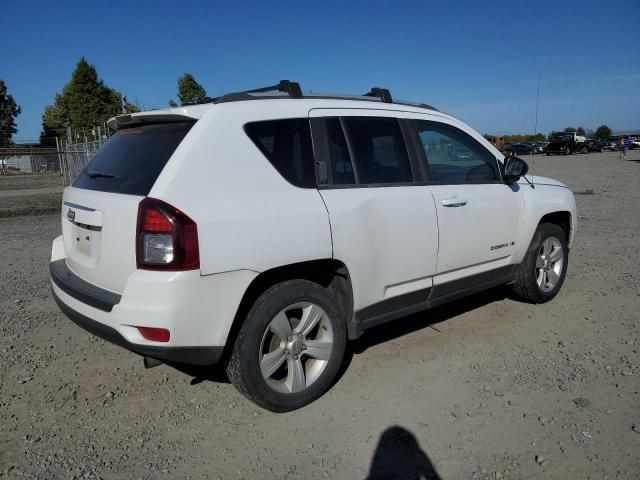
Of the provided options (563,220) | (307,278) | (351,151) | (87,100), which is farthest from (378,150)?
(87,100)

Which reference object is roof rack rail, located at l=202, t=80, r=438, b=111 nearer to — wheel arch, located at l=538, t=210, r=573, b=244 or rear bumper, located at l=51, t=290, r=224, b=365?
rear bumper, located at l=51, t=290, r=224, b=365

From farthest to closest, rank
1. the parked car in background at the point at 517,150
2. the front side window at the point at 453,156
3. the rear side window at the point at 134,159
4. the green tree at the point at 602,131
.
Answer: the green tree at the point at 602,131 → the parked car in background at the point at 517,150 → the front side window at the point at 453,156 → the rear side window at the point at 134,159

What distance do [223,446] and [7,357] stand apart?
2.17 metres

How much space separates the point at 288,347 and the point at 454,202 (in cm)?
167

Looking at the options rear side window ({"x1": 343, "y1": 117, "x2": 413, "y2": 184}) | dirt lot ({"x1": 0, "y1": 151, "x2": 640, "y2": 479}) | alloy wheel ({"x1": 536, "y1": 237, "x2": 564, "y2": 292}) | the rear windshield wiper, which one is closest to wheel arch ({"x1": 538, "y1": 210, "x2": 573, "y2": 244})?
alloy wheel ({"x1": 536, "y1": 237, "x2": 564, "y2": 292})

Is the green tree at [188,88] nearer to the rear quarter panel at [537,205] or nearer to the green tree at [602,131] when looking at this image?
the rear quarter panel at [537,205]

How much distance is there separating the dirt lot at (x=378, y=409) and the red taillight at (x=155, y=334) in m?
0.66

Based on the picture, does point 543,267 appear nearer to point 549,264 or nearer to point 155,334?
point 549,264

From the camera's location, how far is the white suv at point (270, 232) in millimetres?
2578

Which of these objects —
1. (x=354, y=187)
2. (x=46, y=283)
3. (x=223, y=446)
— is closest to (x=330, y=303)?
(x=354, y=187)

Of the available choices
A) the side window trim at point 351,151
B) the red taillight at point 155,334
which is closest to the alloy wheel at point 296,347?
the red taillight at point 155,334

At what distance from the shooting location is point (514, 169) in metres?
4.22

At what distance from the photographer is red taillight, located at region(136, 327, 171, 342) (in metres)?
2.55

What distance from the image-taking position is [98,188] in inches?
119
